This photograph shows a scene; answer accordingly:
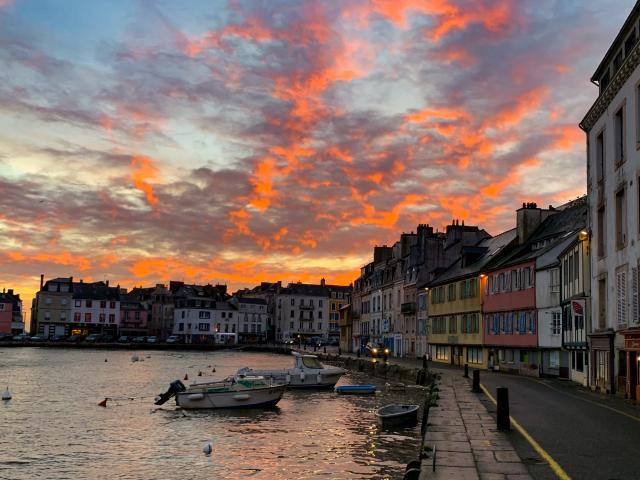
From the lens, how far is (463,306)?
66.9 m

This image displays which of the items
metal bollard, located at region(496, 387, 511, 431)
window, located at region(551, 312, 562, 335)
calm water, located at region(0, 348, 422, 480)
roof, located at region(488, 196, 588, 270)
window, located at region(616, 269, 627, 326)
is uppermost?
roof, located at region(488, 196, 588, 270)

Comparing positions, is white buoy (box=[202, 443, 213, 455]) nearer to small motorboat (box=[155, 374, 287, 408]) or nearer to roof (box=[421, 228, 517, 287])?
small motorboat (box=[155, 374, 287, 408])

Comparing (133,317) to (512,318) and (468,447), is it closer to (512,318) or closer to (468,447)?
(512,318)

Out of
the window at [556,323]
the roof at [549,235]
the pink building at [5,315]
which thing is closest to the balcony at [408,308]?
the roof at [549,235]

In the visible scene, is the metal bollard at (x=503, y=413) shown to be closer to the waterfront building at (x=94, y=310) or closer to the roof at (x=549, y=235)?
the roof at (x=549, y=235)

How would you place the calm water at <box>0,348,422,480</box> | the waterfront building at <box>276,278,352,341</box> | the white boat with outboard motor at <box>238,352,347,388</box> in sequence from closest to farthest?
the calm water at <box>0,348,422,480</box>, the white boat with outboard motor at <box>238,352,347,388</box>, the waterfront building at <box>276,278,352,341</box>

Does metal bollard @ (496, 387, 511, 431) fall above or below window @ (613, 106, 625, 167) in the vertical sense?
below

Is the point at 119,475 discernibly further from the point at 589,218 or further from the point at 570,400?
the point at 589,218

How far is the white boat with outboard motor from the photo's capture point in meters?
55.1

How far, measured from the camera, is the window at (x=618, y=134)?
3234 cm

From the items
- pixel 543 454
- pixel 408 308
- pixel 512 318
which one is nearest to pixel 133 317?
pixel 408 308

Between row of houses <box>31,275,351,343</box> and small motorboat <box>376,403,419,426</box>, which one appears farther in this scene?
row of houses <box>31,275,351,343</box>

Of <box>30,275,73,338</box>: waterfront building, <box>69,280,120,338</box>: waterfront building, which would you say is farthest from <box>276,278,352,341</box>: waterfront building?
<box>30,275,73,338</box>: waterfront building

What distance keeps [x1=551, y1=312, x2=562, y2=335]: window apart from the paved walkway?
20.5m
